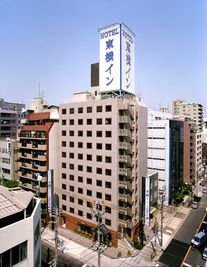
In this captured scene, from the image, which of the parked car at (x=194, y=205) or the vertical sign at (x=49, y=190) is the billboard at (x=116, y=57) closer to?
the vertical sign at (x=49, y=190)

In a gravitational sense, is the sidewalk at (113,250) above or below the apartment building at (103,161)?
below

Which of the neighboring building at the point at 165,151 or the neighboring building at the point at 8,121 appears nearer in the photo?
the neighboring building at the point at 165,151

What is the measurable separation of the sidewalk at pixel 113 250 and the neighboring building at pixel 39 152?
770 cm

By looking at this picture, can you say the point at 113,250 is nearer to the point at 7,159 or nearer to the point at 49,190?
the point at 49,190

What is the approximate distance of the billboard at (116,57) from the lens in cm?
4409

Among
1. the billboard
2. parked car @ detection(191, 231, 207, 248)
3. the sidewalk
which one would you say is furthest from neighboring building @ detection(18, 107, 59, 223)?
parked car @ detection(191, 231, 207, 248)

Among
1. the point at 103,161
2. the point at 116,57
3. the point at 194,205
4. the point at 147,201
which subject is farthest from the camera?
the point at 194,205

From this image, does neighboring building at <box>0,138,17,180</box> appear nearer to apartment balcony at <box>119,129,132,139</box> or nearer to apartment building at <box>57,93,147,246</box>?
apartment building at <box>57,93,147,246</box>

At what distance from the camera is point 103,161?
44.9m

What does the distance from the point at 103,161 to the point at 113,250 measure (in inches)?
638

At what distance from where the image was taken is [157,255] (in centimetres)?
4034

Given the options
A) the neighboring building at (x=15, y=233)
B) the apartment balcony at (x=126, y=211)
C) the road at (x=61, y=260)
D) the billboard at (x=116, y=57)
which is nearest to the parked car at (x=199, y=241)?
the apartment balcony at (x=126, y=211)

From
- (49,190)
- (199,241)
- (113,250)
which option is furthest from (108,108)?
(199,241)

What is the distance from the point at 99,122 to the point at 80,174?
11874mm
